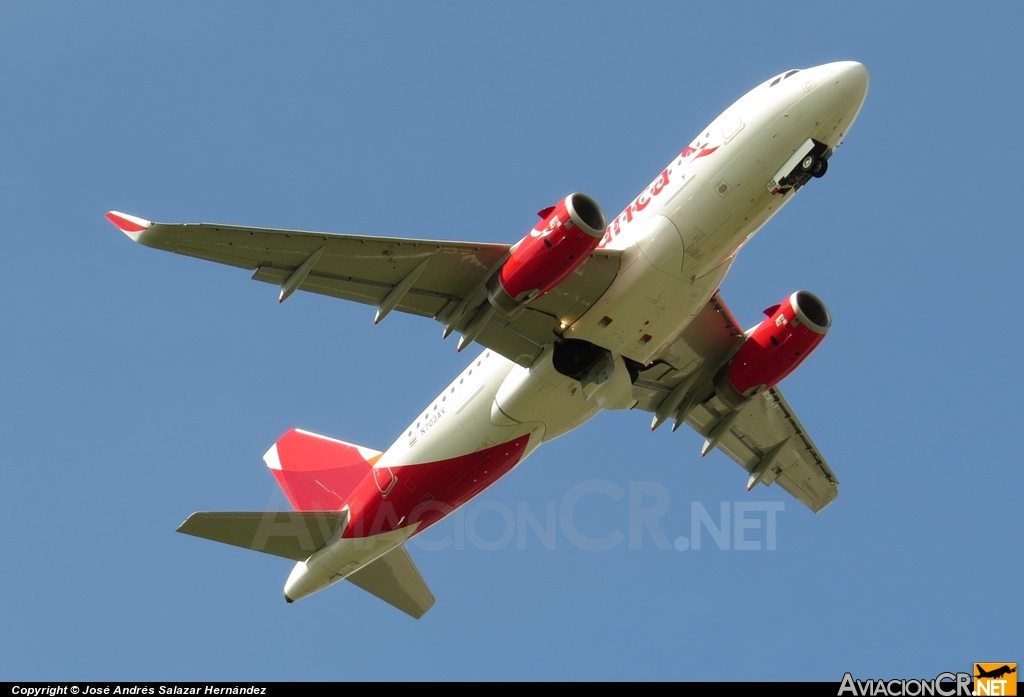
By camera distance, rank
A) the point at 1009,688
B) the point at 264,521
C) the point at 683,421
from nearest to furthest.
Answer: the point at 1009,688
the point at 264,521
the point at 683,421

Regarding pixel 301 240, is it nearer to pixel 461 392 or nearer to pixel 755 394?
pixel 461 392

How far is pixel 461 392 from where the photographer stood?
33562 millimetres

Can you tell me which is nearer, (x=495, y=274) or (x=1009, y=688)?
(x=1009, y=688)

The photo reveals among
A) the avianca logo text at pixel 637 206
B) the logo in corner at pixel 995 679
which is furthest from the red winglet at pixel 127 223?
the logo in corner at pixel 995 679

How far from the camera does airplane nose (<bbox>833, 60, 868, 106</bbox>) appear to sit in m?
29.0

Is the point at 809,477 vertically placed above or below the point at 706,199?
below

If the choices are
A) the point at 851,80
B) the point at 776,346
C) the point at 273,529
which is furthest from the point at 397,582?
the point at 851,80

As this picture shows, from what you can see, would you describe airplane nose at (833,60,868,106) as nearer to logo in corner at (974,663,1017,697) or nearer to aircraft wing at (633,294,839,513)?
aircraft wing at (633,294,839,513)

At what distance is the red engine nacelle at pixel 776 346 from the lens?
3334 cm

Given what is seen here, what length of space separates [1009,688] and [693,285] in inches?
445

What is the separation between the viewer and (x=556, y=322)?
3134 centimetres

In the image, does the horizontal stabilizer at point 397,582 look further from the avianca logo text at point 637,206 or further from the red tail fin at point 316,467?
the avianca logo text at point 637,206

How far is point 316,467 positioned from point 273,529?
4.31 m

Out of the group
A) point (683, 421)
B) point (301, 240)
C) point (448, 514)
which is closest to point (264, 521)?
point (448, 514)
